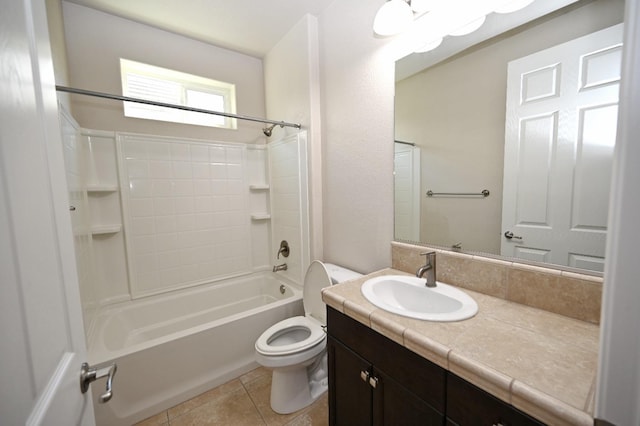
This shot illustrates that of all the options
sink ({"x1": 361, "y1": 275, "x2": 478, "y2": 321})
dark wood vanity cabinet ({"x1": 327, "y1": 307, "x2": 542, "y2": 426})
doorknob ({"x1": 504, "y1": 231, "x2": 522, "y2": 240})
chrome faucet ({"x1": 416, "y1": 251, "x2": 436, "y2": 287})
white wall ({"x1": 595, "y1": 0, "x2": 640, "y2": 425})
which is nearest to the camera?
white wall ({"x1": 595, "y1": 0, "x2": 640, "y2": 425})

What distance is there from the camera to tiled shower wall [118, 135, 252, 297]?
2076 mm

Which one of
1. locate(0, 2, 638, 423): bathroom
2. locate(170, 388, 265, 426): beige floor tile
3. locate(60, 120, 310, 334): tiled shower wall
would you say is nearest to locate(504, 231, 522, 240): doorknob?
locate(0, 2, 638, 423): bathroom

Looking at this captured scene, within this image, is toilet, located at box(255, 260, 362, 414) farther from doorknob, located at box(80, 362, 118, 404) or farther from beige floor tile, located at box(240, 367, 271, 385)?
doorknob, located at box(80, 362, 118, 404)

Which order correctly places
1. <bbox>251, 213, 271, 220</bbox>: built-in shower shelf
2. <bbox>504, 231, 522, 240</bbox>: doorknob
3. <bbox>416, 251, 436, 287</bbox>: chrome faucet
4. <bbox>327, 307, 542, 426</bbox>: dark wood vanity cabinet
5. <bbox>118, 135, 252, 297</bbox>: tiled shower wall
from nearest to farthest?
<bbox>327, 307, 542, 426</bbox>: dark wood vanity cabinet → <bbox>504, 231, 522, 240</bbox>: doorknob → <bbox>416, 251, 436, 287</bbox>: chrome faucet → <bbox>118, 135, 252, 297</bbox>: tiled shower wall → <bbox>251, 213, 271, 220</bbox>: built-in shower shelf

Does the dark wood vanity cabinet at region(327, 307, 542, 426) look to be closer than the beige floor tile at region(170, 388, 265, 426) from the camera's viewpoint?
Yes

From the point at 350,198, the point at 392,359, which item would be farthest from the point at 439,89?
the point at 392,359

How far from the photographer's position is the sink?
926 mm

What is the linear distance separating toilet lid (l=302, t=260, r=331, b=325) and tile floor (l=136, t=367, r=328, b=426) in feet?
1.66

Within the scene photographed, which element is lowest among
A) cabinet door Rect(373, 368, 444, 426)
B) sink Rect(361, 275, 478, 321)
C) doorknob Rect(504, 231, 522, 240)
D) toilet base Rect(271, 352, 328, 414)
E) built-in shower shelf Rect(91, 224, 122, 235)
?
toilet base Rect(271, 352, 328, 414)

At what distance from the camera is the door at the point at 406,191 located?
4.61 feet

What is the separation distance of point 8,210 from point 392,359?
3.34 feet

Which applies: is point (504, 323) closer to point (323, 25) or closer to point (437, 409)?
point (437, 409)

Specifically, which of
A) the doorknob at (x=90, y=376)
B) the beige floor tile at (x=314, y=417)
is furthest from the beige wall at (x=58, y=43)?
the beige floor tile at (x=314, y=417)

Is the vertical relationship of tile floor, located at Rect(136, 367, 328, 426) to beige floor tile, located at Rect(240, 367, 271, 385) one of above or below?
below
